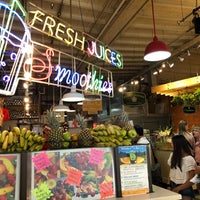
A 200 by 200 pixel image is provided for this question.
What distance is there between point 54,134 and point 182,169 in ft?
6.74

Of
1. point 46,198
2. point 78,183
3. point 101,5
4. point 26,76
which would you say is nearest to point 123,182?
point 78,183

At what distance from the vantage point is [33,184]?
2.28 metres

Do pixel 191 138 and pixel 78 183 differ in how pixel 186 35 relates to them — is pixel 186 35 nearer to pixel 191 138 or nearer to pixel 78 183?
pixel 191 138

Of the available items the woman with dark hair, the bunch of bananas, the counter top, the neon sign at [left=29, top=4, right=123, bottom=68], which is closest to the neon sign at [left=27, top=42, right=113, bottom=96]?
the neon sign at [left=29, top=4, right=123, bottom=68]

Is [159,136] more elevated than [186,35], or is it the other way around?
[186,35]

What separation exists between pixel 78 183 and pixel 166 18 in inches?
206

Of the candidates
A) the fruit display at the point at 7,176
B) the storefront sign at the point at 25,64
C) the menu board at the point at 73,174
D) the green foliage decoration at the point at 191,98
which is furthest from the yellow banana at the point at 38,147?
the green foliage decoration at the point at 191,98

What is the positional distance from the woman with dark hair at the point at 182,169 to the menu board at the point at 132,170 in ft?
3.61

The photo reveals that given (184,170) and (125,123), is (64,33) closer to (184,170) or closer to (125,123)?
(125,123)

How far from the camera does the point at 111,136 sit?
282 cm

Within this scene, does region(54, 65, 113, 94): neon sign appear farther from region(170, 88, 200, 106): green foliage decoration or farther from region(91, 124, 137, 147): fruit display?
region(170, 88, 200, 106): green foliage decoration

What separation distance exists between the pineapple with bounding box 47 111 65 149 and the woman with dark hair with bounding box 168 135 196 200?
75.7 inches

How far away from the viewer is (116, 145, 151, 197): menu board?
8.55ft

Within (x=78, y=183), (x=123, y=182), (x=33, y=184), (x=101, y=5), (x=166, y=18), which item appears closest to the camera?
(x=33, y=184)
